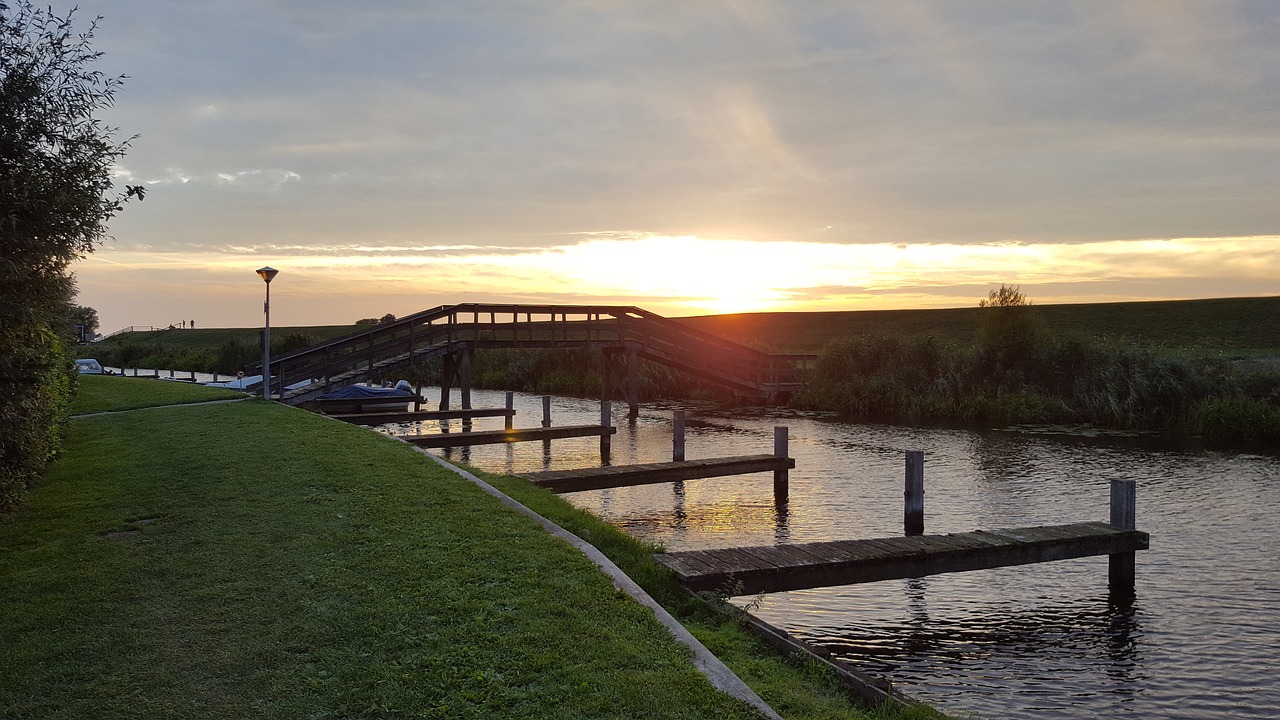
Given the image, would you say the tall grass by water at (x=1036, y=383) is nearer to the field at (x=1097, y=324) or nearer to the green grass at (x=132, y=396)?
the field at (x=1097, y=324)

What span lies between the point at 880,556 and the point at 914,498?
4.27 metres

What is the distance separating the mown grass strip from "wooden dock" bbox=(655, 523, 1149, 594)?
212 cm

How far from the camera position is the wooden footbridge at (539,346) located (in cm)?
3144

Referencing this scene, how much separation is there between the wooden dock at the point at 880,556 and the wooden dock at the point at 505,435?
45.3 feet

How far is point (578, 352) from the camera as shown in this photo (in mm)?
52125

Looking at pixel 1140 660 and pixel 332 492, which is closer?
pixel 1140 660

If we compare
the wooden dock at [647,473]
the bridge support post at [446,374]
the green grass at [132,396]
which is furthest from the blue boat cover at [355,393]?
the wooden dock at [647,473]

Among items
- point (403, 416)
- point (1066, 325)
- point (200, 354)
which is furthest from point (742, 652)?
point (1066, 325)

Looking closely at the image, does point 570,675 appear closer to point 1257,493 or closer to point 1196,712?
point 1196,712

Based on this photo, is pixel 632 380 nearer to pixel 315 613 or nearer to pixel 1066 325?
pixel 315 613

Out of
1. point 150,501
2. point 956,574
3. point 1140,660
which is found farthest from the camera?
point 956,574

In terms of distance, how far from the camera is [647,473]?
18.8 metres

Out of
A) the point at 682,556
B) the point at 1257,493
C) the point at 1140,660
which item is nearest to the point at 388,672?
the point at 682,556

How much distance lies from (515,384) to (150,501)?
43.3 metres
